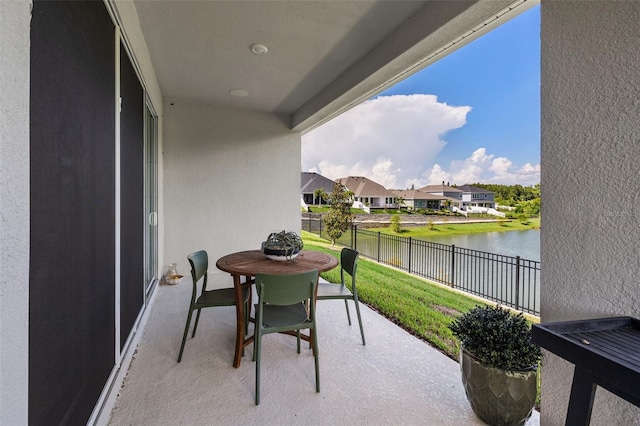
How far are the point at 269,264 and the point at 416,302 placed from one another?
6.74 ft

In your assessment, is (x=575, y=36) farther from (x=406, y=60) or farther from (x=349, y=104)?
(x=349, y=104)

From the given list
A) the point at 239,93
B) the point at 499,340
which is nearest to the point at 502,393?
the point at 499,340

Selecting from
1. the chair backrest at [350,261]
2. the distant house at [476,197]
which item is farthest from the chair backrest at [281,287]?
the distant house at [476,197]

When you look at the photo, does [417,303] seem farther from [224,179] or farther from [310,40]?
[224,179]

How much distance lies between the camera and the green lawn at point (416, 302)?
8.33 ft

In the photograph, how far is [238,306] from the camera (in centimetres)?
209

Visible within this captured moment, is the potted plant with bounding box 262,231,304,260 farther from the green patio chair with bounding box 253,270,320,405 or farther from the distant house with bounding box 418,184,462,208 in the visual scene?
the distant house with bounding box 418,184,462,208

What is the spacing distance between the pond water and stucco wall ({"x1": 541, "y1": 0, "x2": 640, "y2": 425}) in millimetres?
278

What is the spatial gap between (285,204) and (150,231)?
210 centimetres

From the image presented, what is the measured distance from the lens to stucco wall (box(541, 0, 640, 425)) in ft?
3.72

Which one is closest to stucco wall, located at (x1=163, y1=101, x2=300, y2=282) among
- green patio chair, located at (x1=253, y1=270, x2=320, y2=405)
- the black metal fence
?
the black metal fence

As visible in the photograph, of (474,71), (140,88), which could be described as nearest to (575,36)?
(140,88)

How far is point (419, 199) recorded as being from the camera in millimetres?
6133

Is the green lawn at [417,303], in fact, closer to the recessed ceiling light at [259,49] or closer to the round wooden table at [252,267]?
the round wooden table at [252,267]
